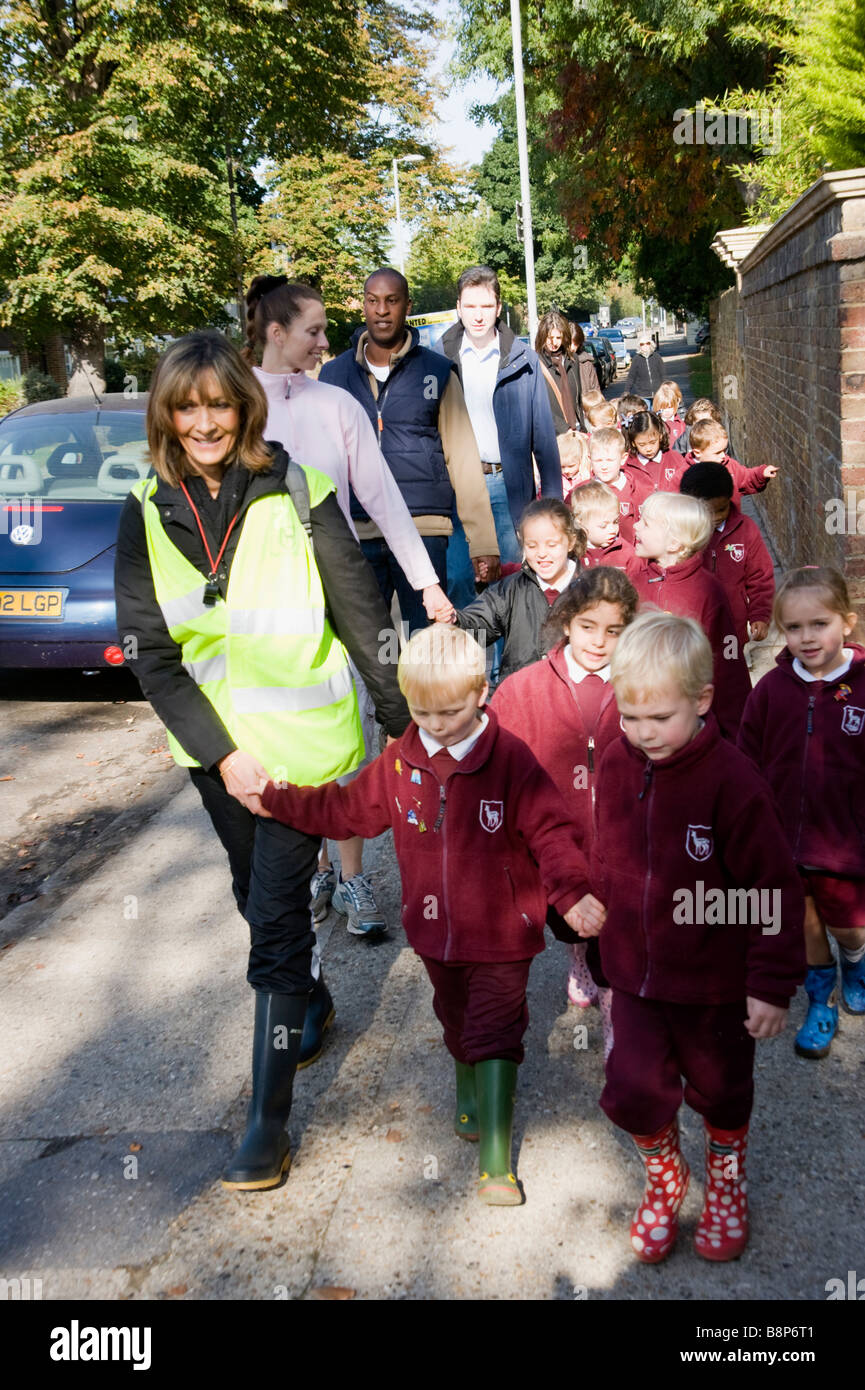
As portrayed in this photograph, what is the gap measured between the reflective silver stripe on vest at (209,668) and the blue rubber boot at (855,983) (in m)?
2.04

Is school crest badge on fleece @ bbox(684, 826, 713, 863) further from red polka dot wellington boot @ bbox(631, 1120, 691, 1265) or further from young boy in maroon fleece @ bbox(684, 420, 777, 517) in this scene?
young boy in maroon fleece @ bbox(684, 420, 777, 517)

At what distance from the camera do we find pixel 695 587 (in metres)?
4.70

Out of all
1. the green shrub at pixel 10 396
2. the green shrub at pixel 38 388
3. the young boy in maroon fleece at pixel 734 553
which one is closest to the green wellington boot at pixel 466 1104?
the young boy in maroon fleece at pixel 734 553

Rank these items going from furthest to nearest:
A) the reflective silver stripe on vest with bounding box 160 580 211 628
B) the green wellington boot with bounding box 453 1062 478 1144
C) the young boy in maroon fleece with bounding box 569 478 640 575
A: the young boy in maroon fleece with bounding box 569 478 640 575 < the green wellington boot with bounding box 453 1062 478 1144 < the reflective silver stripe on vest with bounding box 160 580 211 628

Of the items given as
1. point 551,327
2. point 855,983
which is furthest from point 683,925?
point 551,327

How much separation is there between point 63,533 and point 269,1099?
543 centimetres

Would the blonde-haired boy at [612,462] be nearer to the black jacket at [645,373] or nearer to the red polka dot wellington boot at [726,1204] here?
the red polka dot wellington boot at [726,1204]

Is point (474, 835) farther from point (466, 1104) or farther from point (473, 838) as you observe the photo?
point (466, 1104)

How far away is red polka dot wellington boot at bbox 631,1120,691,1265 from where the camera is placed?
2.83 m

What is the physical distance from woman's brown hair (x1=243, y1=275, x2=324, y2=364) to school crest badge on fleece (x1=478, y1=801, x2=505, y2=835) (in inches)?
79.5

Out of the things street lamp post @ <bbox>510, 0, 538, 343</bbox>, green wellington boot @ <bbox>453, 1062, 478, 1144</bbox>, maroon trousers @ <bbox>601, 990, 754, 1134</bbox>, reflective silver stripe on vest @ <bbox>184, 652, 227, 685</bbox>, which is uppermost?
street lamp post @ <bbox>510, 0, 538, 343</bbox>

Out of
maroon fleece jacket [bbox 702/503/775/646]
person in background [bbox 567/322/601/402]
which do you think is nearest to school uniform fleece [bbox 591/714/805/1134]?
maroon fleece jacket [bbox 702/503/775/646]

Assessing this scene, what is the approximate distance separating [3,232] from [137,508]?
19.9 m
